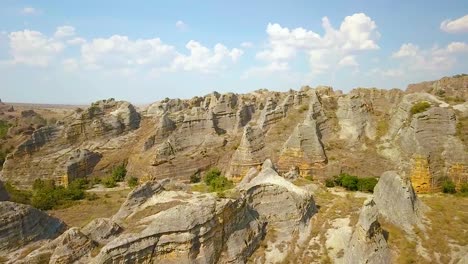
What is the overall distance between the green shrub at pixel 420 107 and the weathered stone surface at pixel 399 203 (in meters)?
16.3

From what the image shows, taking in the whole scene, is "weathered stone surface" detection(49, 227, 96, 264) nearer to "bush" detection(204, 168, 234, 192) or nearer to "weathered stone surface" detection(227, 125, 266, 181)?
"bush" detection(204, 168, 234, 192)

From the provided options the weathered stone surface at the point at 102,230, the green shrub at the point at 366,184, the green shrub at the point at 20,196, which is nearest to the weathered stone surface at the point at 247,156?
the green shrub at the point at 366,184

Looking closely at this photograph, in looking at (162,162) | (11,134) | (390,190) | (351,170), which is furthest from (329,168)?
(11,134)

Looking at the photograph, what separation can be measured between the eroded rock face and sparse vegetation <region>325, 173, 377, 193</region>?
25.2 meters

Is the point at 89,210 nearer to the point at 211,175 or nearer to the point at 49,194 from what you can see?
the point at 49,194

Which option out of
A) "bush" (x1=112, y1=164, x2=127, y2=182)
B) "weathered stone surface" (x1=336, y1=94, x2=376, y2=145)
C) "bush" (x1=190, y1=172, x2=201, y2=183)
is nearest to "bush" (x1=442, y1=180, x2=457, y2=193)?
"weathered stone surface" (x1=336, y1=94, x2=376, y2=145)

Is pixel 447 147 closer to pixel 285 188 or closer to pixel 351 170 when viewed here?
pixel 351 170

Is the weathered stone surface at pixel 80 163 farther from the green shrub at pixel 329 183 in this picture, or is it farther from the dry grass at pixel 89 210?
the green shrub at pixel 329 183

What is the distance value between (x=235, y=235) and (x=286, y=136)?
2445 centimetres

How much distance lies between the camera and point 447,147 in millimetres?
34031

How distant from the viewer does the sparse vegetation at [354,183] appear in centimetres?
3438

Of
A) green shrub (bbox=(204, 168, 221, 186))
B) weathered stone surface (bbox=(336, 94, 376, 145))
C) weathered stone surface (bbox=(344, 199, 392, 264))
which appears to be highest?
weathered stone surface (bbox=(336, 94, 376, 145))

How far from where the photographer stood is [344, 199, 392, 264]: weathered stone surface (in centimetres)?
1773

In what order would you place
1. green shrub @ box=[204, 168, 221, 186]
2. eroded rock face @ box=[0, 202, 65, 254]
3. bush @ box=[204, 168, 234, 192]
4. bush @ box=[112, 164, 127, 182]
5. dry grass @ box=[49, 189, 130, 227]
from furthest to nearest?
bush @ box=[112, 164, 127, 182]
green shrub @ box=[204, 168, 221, 186]
bush @ box=[204, 168, 234, 192]
dry grass @ box=[49, 189, 130, 227]
eroded rock face @ box=[0, 202, 65, 254]
